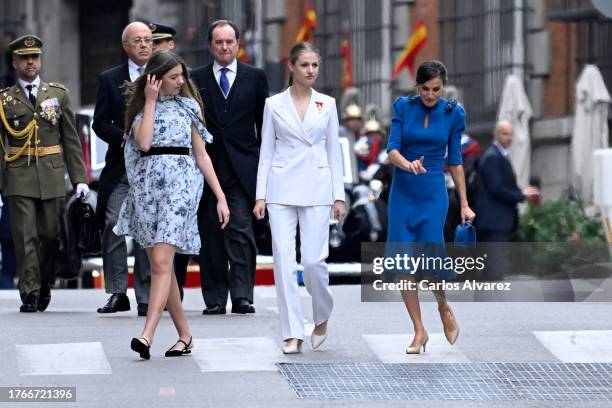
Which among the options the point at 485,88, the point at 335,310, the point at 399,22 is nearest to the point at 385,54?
the point at 399,22

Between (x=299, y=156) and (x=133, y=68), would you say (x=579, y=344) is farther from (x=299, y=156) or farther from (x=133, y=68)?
(x=133, y=68)

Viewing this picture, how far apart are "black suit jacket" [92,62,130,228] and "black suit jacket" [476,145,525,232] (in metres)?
6.89

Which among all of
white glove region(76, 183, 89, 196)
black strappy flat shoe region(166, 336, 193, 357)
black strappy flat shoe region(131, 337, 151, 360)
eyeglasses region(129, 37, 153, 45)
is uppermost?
eyeglasses region(129, 37, 153, 45)

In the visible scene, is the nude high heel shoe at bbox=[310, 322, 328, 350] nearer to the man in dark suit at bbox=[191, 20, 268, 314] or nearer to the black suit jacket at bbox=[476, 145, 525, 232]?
the man in dark suit at bbox=[191, 20, 268, 314]

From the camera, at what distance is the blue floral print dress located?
39.4 feet

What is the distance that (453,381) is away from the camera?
37.0 feet

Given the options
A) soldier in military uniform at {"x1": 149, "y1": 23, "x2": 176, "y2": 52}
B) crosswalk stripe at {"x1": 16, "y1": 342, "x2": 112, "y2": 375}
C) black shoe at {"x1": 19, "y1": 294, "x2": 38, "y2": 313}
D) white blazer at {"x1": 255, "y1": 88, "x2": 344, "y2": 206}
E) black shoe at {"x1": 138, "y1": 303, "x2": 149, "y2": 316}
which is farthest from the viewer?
soldier in military uniform at {"x1": 149, "y1": 23, "x2": 176, "y2": 52}

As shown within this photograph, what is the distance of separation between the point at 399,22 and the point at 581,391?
25.9 meters

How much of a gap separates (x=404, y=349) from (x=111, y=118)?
3548 mm

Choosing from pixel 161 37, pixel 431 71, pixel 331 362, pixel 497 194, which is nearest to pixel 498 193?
pixel 497 194

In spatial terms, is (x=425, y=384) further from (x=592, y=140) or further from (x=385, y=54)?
(x=385, y=54)

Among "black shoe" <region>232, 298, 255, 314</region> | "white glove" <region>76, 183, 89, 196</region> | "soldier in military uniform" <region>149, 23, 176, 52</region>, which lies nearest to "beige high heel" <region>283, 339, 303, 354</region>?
"black shoe" <region>232, 298, 255, 314</region>

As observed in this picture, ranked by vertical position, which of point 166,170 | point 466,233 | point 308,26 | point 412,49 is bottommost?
point 466,233

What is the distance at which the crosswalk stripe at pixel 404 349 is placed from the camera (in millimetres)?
12109
